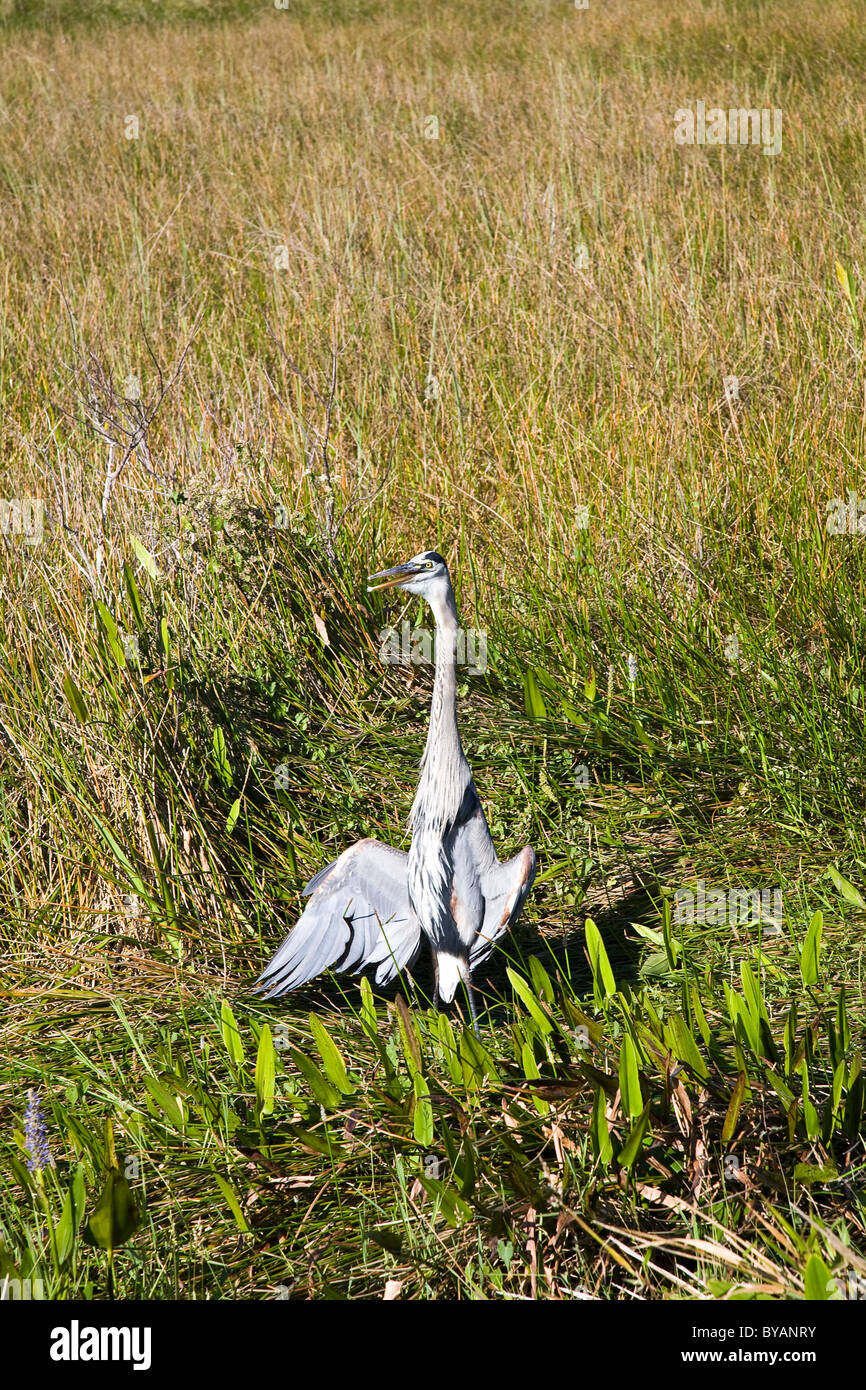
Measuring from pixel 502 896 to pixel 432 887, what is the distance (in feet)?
0.54

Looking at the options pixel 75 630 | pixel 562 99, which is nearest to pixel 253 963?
pixel 75 630

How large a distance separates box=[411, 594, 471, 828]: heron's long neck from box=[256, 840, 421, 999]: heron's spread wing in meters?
0.15

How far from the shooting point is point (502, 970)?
2.88 m

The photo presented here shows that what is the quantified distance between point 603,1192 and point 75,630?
6.41ft

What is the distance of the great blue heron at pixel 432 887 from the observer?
2.53m

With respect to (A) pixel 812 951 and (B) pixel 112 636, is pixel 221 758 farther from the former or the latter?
(A) pixel 812 951

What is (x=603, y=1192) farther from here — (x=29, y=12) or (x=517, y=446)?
(x=29, y=12)

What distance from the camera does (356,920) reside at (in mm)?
2613

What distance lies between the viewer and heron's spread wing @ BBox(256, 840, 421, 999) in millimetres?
2564

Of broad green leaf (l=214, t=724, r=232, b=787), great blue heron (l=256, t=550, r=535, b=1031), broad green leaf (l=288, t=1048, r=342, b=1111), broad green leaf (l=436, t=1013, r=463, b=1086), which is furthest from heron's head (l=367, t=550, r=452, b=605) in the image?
broad green leaf (l=288, t=1048, r=342, b=1111)

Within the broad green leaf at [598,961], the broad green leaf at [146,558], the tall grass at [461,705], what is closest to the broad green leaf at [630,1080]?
the tall grass at [461,705]

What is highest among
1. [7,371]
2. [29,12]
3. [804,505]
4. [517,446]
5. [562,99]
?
[29,12]

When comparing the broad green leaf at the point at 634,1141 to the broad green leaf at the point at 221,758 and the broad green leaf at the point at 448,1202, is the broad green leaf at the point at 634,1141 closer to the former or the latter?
the broad green leaf at the point at 448,1202

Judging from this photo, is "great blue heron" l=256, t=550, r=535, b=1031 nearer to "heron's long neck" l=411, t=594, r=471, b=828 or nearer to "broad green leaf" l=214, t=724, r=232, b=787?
"heron's long neck" l=411, t=594, r=471, b=828
